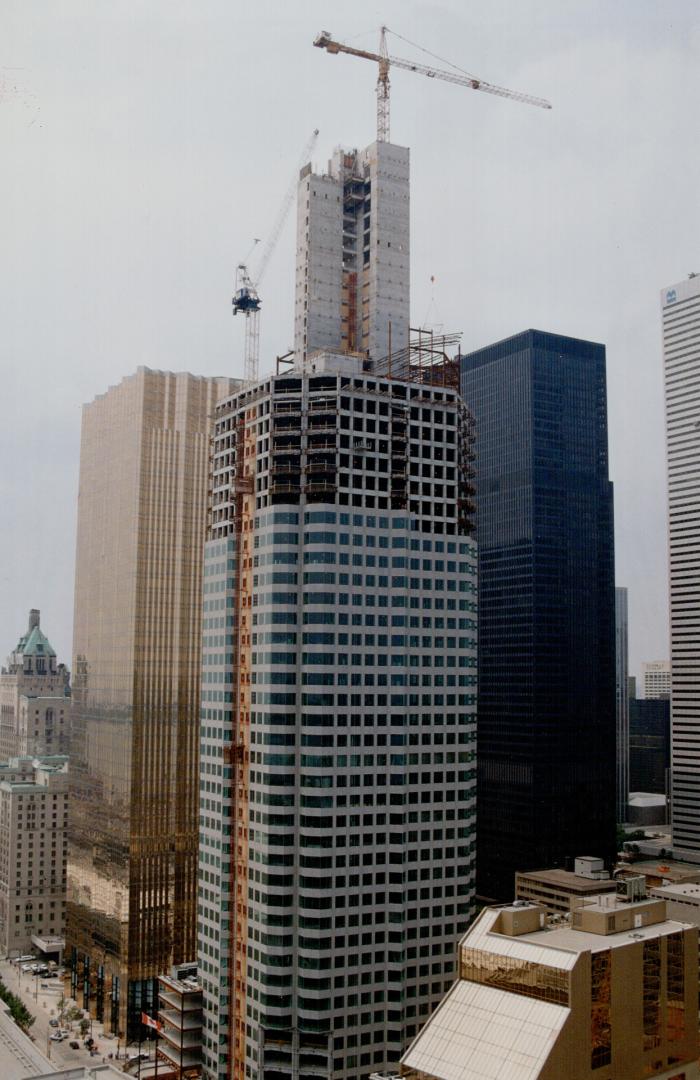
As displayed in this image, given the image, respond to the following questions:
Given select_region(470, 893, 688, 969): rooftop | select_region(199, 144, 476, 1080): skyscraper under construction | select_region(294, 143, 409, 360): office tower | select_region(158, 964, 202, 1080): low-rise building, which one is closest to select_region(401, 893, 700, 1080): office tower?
select_region(470, 893, 688, 969): rooftop

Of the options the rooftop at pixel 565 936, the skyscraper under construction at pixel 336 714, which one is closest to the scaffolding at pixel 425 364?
the skyscraper under construction at pixel 336 714

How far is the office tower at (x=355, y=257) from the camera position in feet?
561

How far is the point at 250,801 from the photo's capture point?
15138 cm

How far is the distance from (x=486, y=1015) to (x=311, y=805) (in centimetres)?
4398

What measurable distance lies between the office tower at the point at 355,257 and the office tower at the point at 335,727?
10.2 meters

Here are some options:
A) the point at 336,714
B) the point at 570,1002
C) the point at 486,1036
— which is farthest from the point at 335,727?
the point at 570,1002

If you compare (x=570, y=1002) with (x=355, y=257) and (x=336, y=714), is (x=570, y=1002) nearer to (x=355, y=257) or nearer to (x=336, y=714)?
(x=336, y=714)

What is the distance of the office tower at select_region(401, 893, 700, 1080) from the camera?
99688 millimetres

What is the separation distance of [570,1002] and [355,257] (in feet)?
396

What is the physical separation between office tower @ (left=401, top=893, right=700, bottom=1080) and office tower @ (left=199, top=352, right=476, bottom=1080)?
33741 millimetres

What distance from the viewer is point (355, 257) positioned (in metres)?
177

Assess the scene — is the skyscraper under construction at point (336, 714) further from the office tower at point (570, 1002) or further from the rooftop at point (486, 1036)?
the rooftop at point (486, 1036)

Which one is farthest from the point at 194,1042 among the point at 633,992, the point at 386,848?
the point at 633,992

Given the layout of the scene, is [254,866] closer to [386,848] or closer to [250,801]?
[250,801]
